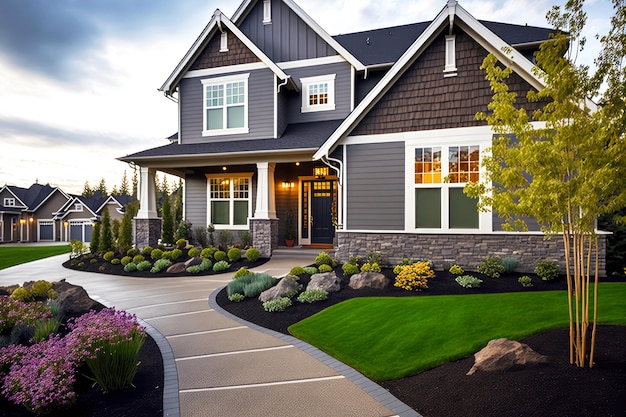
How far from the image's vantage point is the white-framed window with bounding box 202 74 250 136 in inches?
555

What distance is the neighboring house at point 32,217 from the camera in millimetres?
39500

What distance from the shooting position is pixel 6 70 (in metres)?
16.4

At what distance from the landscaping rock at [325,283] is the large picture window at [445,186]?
3.27m

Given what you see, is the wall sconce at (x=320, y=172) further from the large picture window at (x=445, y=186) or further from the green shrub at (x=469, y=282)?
the green shrub at (x=469, y=282)

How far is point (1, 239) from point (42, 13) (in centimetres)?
3788

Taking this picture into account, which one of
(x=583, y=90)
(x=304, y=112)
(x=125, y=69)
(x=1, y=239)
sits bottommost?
(x=1, y=239)

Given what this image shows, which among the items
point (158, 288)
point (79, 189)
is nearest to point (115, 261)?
point (158, 288)

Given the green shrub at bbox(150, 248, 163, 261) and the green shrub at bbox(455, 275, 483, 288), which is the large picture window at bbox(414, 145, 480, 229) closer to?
the green shrub at bbox(455, 275, 483, 288)

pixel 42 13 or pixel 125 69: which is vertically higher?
pixel 125 69

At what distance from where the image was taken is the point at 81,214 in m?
37.8

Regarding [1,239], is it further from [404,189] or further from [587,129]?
[587,129]

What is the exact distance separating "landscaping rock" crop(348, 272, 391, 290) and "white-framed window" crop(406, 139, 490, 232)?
2445 millimetres

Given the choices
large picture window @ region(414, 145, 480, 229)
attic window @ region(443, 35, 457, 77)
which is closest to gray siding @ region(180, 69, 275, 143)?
large picture window @ region(414, 145, 480, 229)

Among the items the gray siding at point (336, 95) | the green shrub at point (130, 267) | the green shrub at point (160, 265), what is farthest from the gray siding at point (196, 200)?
the gray siding at point (336, 95)
